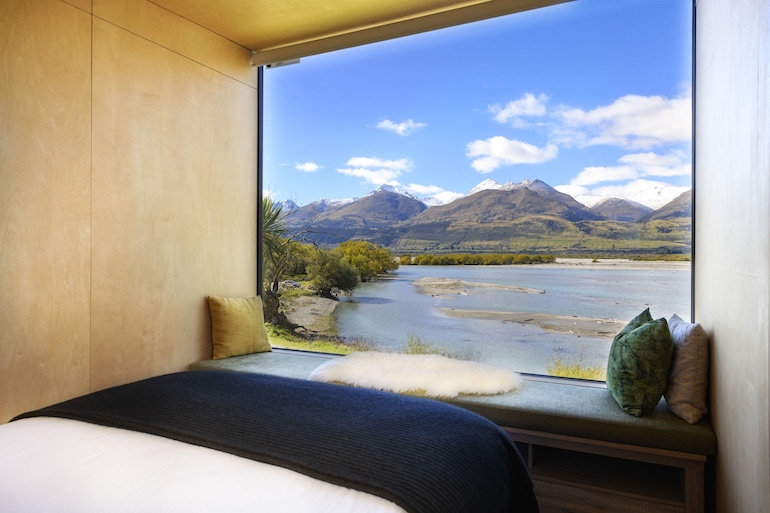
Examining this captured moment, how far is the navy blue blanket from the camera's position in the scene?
140cm

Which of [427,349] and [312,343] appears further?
[312,343]

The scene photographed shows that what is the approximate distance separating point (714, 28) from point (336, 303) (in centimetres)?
282

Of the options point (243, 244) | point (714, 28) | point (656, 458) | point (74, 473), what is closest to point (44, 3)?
point (243, 244)

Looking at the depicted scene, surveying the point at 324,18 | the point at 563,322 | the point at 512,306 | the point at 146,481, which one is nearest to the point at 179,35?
the point at 324,18

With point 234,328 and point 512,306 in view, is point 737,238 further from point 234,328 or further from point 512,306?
point 234,328

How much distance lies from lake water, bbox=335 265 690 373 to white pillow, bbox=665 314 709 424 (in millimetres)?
643

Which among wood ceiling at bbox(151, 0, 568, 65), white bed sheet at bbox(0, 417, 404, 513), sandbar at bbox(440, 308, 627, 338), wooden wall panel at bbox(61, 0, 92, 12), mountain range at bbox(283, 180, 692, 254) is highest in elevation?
wood ceiling at bbox(151, 0, 568, 65)

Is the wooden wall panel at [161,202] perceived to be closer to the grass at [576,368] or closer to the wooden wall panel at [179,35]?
the wooden wall panel at [179,35]

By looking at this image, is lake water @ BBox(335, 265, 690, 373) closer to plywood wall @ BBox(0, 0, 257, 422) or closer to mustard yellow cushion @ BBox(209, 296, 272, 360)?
mustard yellow cushion @ BBox(209, 296, 272, 360)

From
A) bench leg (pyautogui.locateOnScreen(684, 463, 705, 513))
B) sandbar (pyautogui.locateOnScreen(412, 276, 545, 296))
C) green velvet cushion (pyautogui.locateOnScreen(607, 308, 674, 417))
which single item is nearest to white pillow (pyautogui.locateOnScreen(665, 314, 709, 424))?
green velvet cushion (pyautogui.locateOnScreen(607, 308, 674, 417))

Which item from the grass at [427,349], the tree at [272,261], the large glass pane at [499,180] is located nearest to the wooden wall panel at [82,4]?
the large glass pane at [499,180]

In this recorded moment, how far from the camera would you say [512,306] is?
3.31 metres

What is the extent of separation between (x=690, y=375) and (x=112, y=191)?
3.03 m

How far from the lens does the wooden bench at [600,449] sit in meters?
2.15
